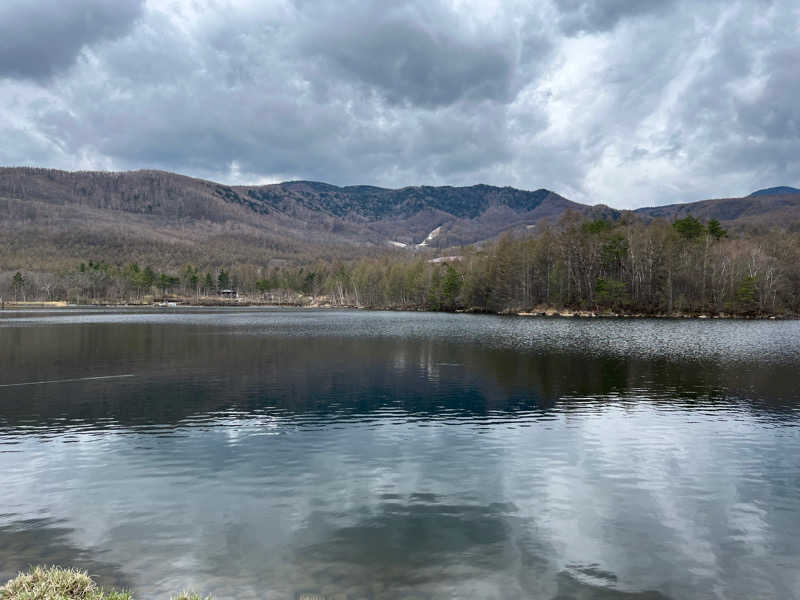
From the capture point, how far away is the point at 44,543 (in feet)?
41.2

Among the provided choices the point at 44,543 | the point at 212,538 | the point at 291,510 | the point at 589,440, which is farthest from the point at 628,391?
the point at 44,543

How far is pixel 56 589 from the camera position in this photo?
30.1 feet

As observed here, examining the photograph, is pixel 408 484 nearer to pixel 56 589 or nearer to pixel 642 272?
pixel 56 589

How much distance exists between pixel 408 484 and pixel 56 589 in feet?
33.7

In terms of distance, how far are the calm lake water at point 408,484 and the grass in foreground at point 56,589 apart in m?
1.36

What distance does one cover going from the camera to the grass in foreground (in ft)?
29.0

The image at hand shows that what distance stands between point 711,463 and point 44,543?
71.0 feet

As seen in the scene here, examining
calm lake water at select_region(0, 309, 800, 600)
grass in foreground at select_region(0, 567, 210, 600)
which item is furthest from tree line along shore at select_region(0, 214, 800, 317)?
grass in foreground at select_region(0, 567, 210, 600)

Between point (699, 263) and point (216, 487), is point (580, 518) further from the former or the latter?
point (699, 263)

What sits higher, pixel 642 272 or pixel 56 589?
pixel 642 272

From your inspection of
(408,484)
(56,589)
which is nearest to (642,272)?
(408,484)

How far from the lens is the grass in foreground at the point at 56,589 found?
8.85m

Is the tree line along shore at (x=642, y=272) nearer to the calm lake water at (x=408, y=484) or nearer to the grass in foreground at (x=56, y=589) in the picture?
the calm lake water at (x=408, y=484)

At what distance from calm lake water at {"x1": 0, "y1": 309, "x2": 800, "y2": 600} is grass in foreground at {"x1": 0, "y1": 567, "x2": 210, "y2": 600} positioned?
4.45ft
